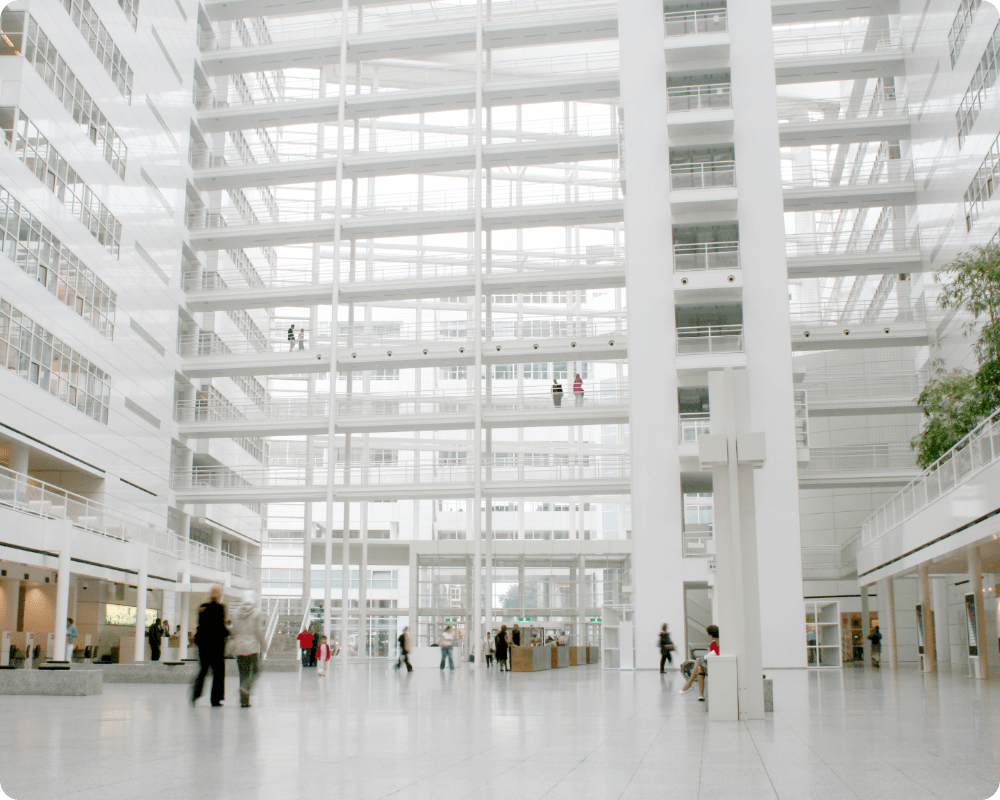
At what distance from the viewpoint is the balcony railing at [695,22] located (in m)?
34.3

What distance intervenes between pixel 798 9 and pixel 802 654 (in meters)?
24.0

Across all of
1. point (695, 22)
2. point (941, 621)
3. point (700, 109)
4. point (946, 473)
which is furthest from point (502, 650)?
point (695, 22)

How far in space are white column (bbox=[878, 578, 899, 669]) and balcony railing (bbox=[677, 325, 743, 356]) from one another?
8649mm

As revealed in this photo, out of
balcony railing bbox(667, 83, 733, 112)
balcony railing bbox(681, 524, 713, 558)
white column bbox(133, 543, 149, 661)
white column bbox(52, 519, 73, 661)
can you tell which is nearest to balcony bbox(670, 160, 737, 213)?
balcony railing bbox(667, 83, 733, 112)

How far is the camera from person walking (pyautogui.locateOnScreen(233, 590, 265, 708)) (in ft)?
41.0

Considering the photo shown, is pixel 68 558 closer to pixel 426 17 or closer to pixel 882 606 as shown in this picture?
pixel 882 606

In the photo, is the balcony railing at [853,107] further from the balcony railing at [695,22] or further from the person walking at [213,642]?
the person walking at [213,642]

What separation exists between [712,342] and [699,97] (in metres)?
8.57

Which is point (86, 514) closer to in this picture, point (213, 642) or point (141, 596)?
point (141, 596)

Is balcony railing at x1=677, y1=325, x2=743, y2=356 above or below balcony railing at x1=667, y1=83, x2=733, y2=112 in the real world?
below

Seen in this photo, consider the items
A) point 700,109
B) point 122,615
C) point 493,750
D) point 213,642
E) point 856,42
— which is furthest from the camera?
point 856,42

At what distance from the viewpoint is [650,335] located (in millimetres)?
32969

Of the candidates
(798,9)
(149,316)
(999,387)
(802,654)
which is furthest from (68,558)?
(798,9)

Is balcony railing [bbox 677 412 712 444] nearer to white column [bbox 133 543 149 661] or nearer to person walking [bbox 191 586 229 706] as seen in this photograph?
white column [bbox 133 543 149 661]
